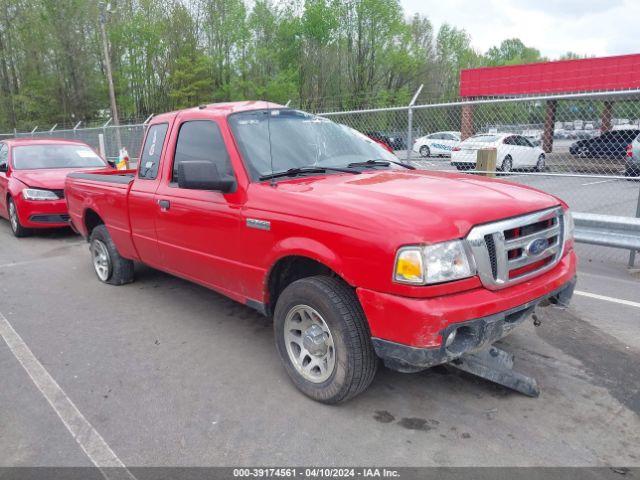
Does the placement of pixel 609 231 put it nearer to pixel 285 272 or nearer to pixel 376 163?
pixel 376 163

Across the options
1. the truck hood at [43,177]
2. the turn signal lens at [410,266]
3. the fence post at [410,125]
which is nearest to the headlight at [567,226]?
the turn signal lens at [410,266]

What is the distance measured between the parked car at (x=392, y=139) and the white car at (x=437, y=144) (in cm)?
36

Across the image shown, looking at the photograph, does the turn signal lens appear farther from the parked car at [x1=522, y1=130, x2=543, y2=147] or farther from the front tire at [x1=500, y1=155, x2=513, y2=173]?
the front tire at [x1=500, y1=155, x2=513, y2=173]

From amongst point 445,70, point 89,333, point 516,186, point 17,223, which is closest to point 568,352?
point 516,186

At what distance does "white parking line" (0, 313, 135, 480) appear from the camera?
261 centimetres

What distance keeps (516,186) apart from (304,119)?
6.06ft

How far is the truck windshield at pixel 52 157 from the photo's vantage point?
29.0ft

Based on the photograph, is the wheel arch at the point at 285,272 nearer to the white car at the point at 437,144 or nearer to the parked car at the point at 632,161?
the white car at the point at 437,144

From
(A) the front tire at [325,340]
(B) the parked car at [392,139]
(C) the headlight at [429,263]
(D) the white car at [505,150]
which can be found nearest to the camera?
(C) the headlight at [429,263]

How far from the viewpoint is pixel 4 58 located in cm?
3853

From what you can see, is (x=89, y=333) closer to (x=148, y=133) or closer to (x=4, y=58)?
(x=148, y=133)

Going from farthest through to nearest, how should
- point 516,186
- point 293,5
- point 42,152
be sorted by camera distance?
1. point 293,5
2. point 42,152
3. point 516,186

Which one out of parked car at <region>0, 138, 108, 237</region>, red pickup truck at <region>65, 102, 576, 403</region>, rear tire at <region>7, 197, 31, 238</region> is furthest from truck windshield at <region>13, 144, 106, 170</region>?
red pickup truck at <region>65, 102, 576, 403</region>

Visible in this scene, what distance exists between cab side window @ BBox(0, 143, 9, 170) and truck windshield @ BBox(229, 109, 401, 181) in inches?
278
